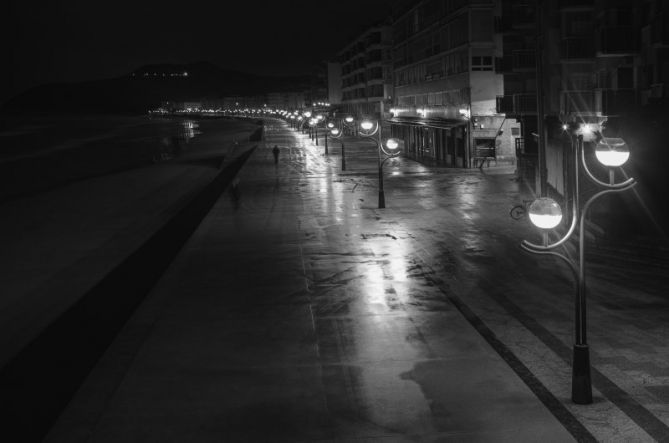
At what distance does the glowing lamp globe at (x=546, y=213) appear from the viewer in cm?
1033

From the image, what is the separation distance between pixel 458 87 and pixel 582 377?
50.7 meters

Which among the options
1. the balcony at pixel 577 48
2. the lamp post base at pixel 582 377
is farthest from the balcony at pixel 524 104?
the lamp post base at pixel 582 377

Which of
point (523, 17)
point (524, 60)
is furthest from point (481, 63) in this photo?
point (524, 60)

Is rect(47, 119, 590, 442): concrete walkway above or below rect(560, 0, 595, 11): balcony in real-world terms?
below

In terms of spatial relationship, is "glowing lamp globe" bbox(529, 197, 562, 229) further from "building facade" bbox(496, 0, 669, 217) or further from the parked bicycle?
the parked bicycle

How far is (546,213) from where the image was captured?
408 inches

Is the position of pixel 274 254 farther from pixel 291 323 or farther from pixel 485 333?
pixel 485 333

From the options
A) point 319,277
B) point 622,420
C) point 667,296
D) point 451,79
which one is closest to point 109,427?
point 622,420

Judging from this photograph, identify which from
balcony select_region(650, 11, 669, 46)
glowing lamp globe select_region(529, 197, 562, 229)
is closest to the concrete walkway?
glowing lamp globe select_region(529, 197, 562, 229)

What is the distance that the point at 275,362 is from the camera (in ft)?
43.3

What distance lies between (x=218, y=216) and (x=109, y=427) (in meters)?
21.5

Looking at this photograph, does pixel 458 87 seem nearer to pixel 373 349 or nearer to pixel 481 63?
pixel 481 63

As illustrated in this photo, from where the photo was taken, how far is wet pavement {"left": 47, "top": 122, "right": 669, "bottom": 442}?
34.5 feet

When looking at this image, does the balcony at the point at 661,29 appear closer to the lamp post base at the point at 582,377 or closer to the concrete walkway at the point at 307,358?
the concrete walkway at the point at 307,358
